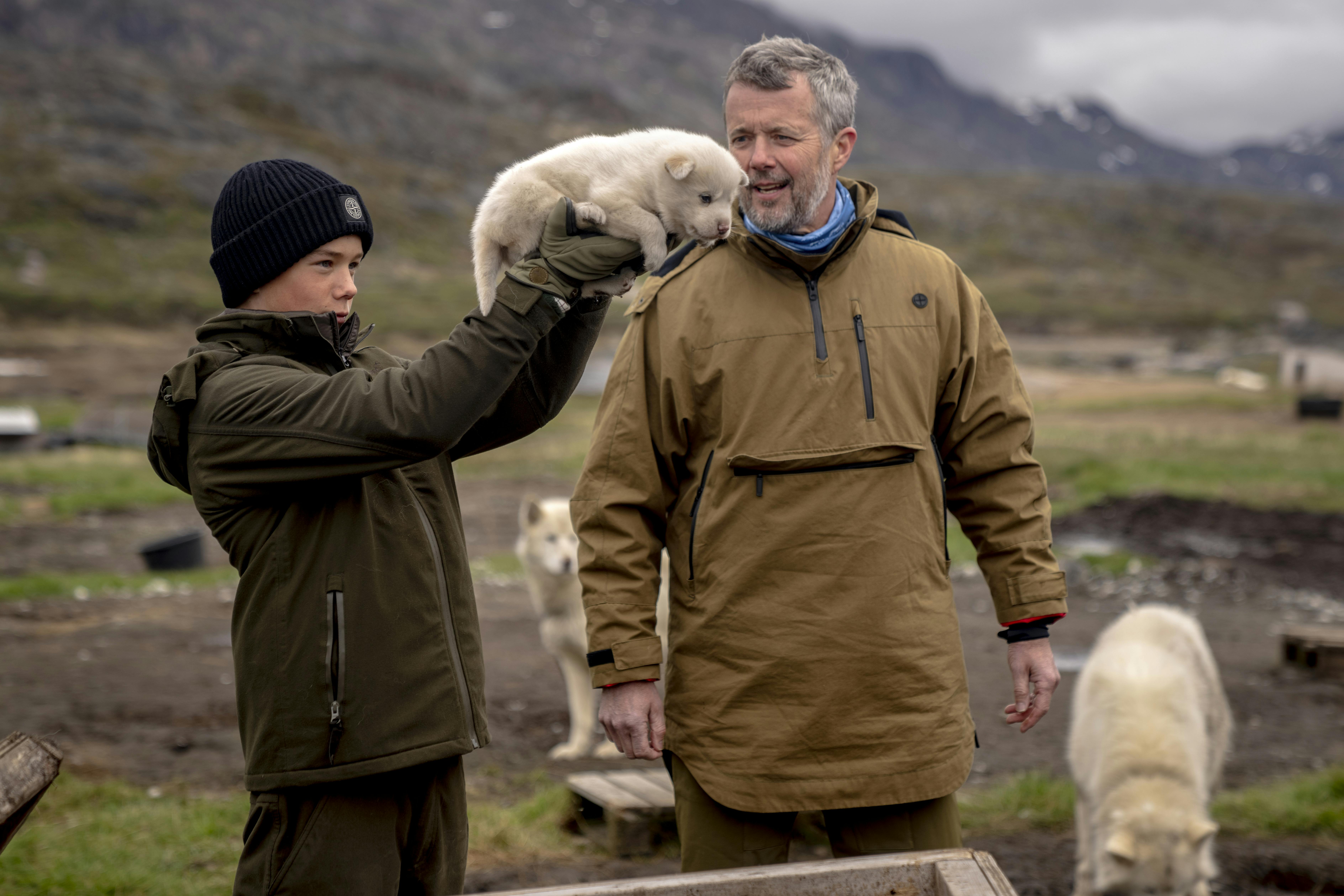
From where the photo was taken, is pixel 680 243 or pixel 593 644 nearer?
pixel 593 644

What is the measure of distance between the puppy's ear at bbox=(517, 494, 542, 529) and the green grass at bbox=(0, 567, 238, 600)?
12.5ft

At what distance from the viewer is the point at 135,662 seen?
725 centimetres

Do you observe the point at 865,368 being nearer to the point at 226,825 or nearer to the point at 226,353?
the point at 226,353

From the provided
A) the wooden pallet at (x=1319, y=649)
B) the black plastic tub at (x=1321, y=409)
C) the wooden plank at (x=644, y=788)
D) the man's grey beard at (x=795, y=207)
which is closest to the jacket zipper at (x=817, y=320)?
the man's grey beard at (x=795, y=207)

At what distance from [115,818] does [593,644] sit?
3.28 meters

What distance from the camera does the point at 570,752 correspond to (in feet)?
19.5

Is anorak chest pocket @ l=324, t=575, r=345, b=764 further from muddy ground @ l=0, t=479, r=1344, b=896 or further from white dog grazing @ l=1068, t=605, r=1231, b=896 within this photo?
white dog grazing @ l=1068, t=605, r=1231, b=896

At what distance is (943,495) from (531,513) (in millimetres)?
4256

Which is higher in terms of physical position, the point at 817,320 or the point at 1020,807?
the point at 817,320

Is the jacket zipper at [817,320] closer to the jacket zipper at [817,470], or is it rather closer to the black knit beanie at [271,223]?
the jacket zipper at [817,470]

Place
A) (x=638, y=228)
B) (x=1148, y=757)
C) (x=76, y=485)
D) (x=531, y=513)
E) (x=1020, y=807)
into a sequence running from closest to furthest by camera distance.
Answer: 1. (x=638, y=228)
2. (x=1148, y=757)
3. (x=1020, y=807)
4. (x=531, y=513)
5. (x=76, y=485)

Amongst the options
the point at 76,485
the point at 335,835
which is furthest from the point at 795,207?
the point at 76,485

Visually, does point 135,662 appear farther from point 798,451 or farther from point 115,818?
point 798,451

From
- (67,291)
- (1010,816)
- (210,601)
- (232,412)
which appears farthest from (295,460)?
(67,291)
